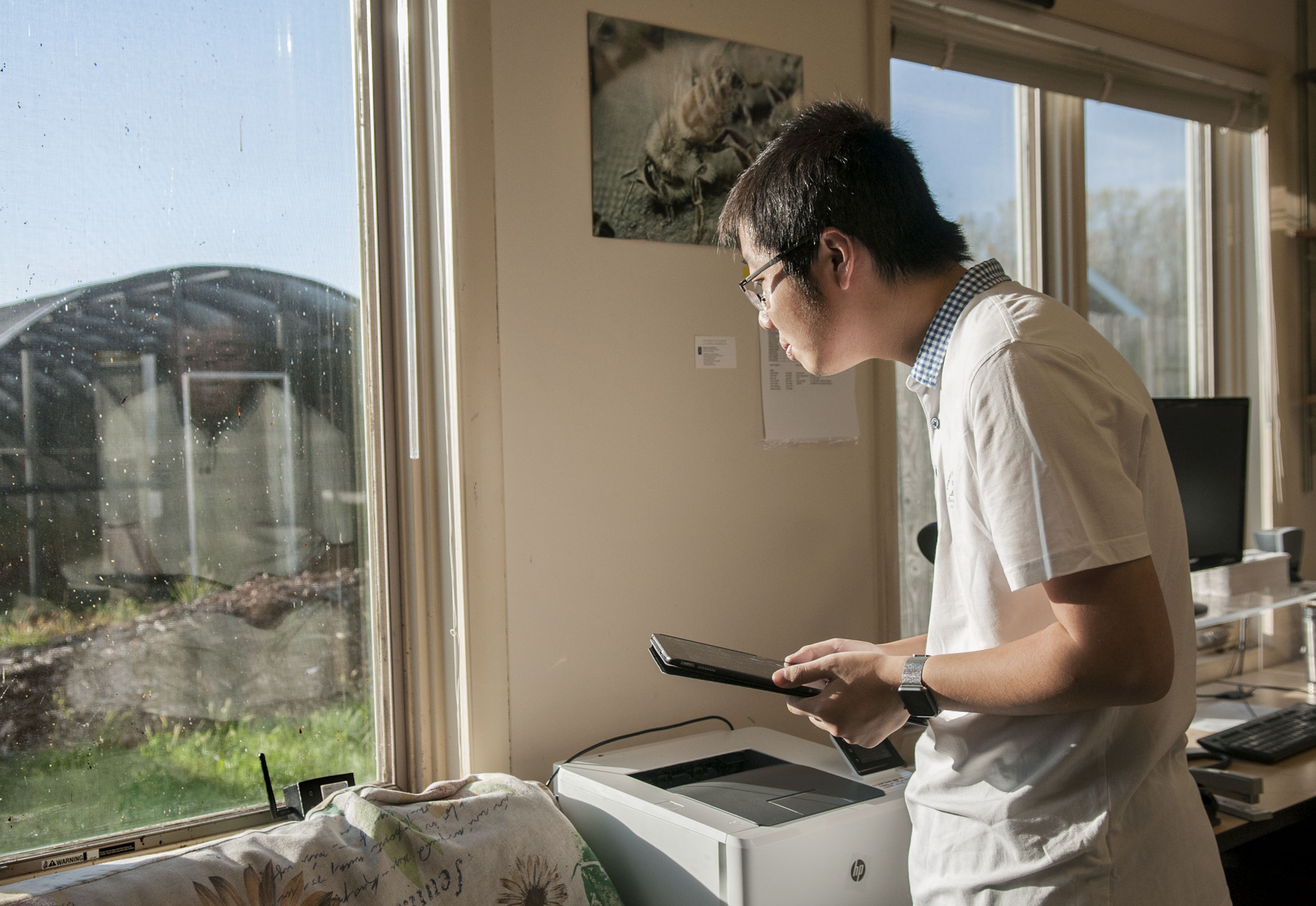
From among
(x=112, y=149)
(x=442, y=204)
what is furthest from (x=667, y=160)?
(x=112, y=149)

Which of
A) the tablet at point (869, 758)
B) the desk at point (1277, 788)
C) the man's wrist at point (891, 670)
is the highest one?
the man's wrist at point (891, 670)

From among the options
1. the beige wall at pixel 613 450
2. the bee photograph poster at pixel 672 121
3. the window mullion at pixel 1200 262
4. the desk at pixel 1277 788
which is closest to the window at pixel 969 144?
the beige wall at pixel 613 450

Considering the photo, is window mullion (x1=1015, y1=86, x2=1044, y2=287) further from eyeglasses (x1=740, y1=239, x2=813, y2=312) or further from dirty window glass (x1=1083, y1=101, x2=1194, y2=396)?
eyeglasses (x1=740, y1=239, x2=813, y2=312)

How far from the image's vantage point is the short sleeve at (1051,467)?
77 centimetres

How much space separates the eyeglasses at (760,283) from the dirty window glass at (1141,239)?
1.75 meters

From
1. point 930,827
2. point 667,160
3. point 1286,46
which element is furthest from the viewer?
point 1286,46

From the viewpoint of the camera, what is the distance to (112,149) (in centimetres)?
141

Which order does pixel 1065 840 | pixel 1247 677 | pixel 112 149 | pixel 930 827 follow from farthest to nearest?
pixel 1247 677 < pixel 112 149 < pixel 930 827 < pixel 1065 840

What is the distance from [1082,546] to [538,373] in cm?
103

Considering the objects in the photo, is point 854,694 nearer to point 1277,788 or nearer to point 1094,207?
point 1277,788

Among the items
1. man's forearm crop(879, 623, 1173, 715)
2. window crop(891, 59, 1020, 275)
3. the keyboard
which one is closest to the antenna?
man's forearm crop(879, 623, 1173, 715)

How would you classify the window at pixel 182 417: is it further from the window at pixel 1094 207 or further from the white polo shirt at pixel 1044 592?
the window at pixel 1094 207

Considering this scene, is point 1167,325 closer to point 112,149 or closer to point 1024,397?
point 1024,397

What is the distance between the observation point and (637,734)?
1.70 m
